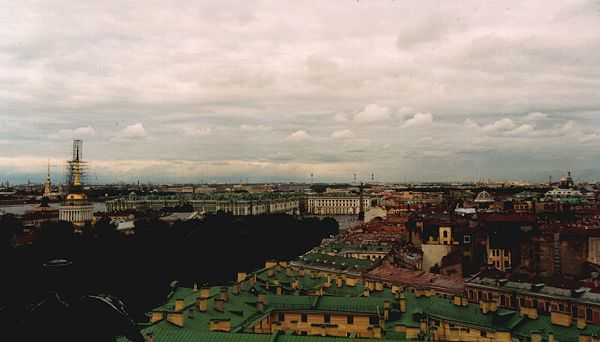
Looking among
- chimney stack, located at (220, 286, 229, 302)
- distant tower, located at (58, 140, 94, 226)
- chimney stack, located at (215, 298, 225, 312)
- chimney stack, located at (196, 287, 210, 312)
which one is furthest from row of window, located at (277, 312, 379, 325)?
distant tower, located at (58, 140, 94, 226)

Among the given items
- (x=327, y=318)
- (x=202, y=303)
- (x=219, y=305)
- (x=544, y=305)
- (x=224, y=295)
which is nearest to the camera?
(x=202, y=303)

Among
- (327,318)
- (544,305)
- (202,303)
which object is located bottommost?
(544,305)

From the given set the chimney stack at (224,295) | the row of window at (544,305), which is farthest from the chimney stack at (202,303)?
the row of window at (544,305)

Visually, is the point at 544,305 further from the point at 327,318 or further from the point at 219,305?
the point at 219,305

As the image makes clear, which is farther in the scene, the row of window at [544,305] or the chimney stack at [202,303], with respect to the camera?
the row of window at [544,305]

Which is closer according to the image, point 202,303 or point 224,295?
point 202,303

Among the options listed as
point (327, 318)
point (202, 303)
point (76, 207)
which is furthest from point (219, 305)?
point (76, 207)

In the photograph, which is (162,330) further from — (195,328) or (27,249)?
(27,249)

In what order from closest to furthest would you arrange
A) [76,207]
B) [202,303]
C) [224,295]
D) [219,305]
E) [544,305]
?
[202,303] < [219,305] < [224,295] < [544,305] < [76,207]

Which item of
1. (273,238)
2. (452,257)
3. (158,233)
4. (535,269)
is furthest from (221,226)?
(535,269)

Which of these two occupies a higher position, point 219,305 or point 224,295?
point 224,295

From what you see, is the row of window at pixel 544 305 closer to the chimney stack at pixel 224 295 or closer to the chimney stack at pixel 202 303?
the chimney stack at pixel 224 295
